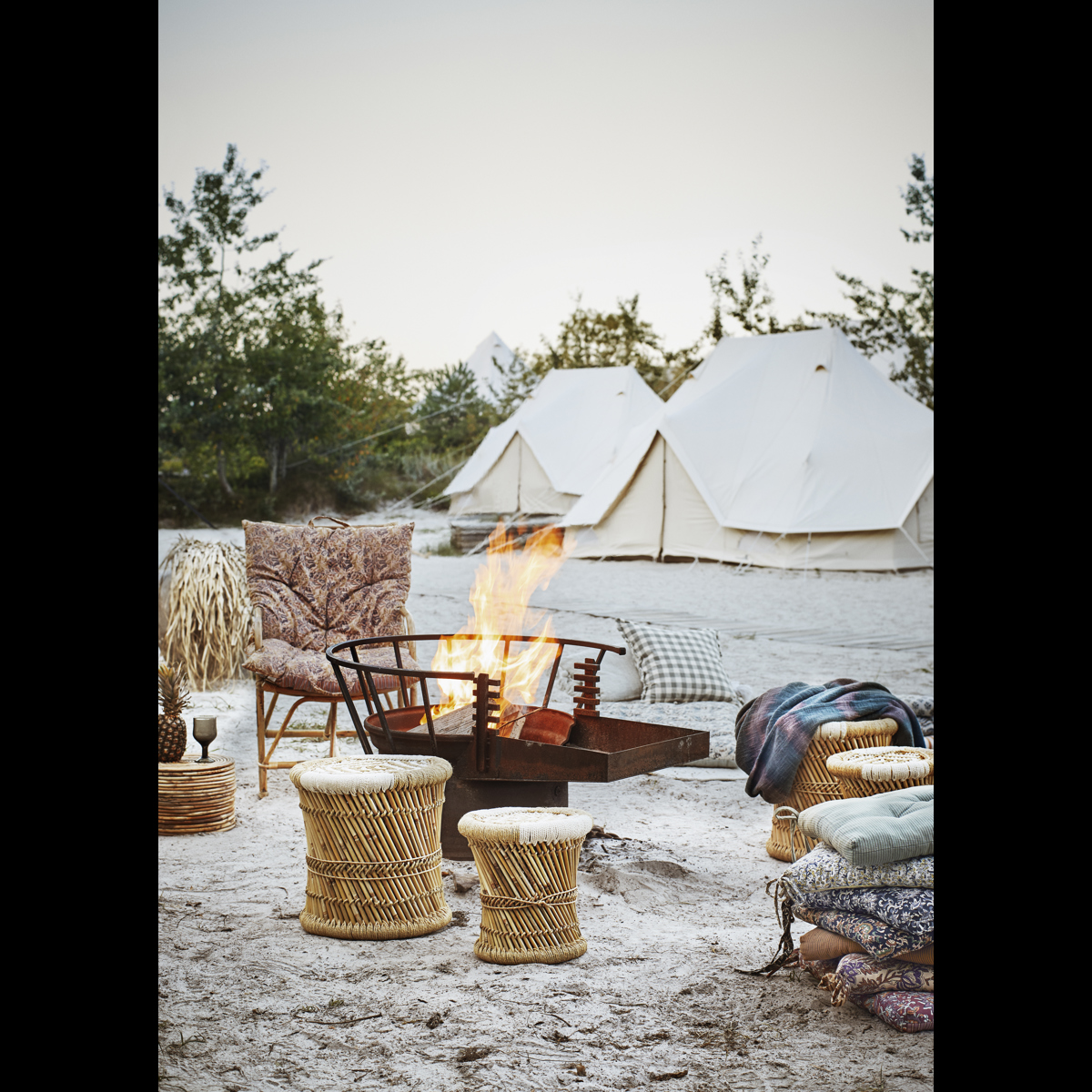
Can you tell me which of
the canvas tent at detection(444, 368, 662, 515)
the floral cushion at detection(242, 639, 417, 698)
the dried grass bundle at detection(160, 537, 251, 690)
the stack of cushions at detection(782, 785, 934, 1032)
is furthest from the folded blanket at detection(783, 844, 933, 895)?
the canvas tent at detection(444, 368, 662, 515)

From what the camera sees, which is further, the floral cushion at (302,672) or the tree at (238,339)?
the tree at (238,339)

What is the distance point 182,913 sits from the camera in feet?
7.34

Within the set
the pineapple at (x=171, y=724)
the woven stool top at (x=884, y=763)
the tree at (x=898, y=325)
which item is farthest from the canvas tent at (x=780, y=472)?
the pineapple at (x=171, y=724)

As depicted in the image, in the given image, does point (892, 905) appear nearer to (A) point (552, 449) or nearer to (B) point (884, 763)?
(B) point (884, 763)

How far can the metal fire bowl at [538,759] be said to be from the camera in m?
2.32

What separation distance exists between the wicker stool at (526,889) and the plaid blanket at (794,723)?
2.44 ft

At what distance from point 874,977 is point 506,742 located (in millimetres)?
1063

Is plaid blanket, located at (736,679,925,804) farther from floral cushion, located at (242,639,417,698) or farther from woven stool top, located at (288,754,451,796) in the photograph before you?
floral cushion, located at (242,639,417,698)

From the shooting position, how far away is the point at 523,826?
2020 mm

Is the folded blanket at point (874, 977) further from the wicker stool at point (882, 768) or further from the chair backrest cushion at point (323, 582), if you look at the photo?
the chair backrest cushion at point (323, 582)
